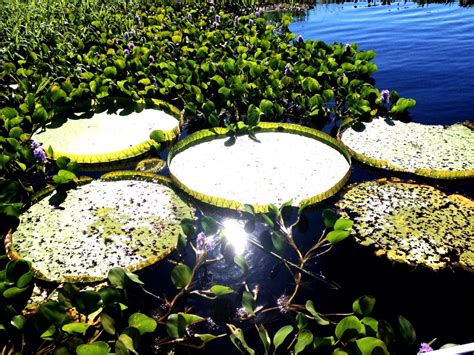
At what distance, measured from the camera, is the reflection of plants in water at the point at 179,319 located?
6.19 feet

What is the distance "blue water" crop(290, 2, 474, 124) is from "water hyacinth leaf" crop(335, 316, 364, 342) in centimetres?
339

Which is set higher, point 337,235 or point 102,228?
point 337,235

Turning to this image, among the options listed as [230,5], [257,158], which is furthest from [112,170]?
[230,5]

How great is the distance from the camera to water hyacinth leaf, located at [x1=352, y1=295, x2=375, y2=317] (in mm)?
2002

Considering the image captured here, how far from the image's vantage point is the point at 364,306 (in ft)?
6.61

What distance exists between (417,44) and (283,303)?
6931mm

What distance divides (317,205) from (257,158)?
0.80m

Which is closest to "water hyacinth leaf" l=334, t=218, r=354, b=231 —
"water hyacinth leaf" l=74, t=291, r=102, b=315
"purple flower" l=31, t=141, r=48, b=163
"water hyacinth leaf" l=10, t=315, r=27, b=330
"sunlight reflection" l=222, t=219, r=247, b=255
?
"sunlight reflection" l=222, t=219, r=247, b=255

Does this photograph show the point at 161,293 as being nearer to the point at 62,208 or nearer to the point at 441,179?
the point at 62,208

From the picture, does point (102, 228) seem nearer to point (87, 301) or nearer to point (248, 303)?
point (87, 301)

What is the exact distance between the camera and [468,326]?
223 cm

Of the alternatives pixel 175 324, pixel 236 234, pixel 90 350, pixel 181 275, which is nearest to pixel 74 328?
pixel 90 350

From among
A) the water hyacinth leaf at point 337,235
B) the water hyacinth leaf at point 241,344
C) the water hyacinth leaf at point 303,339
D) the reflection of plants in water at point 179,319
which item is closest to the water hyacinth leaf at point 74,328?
the reflection of plants in water at point 179,319

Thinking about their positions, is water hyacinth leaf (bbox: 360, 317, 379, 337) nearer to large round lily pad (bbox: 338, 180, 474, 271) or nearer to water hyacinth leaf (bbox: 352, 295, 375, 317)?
water hyacinth leaf (bbox: 352, 295, 375, 317)
